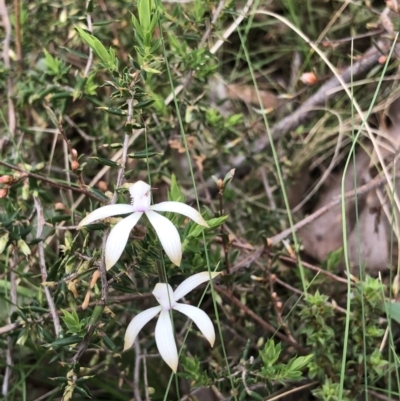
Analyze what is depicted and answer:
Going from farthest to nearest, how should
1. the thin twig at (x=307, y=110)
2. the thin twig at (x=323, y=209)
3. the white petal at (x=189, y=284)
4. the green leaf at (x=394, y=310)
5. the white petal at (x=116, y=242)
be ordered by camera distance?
the thin twig at (x=307, y=110) → the thin twig at (x=323, y=209) → the green leaf at (x=394, y=310) → the white petal at (x=189, y=284) → the white petal at (x=116, y=242)

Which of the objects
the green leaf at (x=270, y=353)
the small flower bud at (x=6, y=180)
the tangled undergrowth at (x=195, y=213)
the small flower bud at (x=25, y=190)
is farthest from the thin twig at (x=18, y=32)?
the green leaf at (x=270, y=353)

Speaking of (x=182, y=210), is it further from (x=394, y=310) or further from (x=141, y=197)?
(x=394, y=310)

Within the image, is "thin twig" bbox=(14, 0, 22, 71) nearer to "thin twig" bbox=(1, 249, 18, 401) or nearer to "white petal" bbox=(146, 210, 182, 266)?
"thin twig" bbox=(1, 249, 18, 401)

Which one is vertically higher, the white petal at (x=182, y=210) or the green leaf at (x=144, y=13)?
the green leaf at (x=144, y=13)

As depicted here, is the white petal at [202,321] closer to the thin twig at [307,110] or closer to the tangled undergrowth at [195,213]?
the tangled undergrowth at [195,213]

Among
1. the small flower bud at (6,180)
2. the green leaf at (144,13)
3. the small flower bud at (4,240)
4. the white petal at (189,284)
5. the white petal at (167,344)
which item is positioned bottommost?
the white petal at (167,344)

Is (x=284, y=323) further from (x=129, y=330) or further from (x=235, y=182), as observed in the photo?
(x=235, y=182)

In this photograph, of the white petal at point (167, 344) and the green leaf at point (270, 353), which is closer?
the white petal at point (167, 344)

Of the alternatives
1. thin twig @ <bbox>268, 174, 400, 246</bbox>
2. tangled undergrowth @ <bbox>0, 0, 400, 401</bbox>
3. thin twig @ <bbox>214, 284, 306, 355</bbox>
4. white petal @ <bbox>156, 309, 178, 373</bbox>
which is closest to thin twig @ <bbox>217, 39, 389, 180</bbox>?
tangled undergrowth @ <bbox>0, 0, 400, 401</bbox>

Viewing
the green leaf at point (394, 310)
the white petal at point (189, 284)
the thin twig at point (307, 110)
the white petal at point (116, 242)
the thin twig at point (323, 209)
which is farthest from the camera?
the thin twig at point (307, 110)
